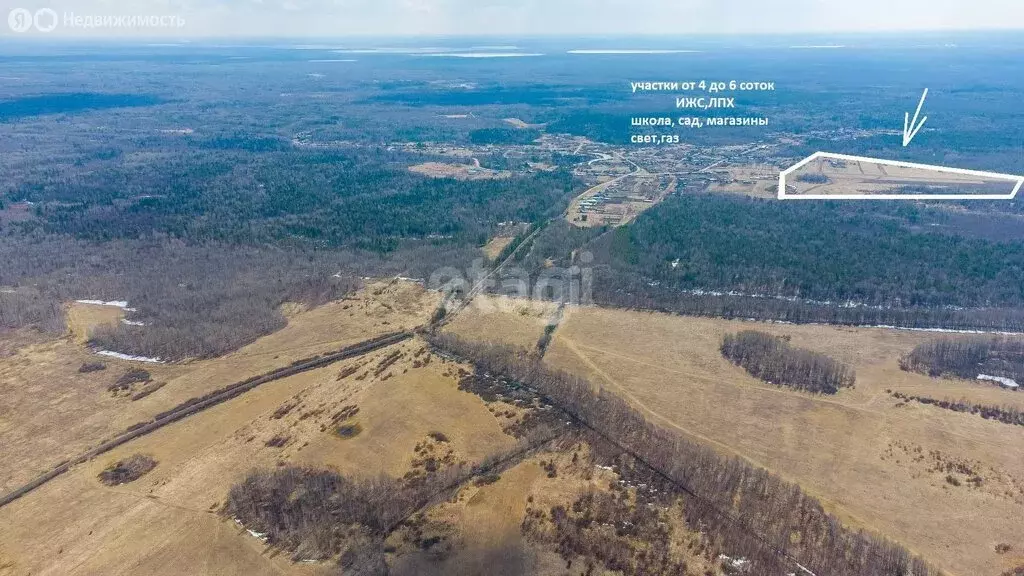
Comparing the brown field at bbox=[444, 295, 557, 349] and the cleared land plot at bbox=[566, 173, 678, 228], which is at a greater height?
the cleared land plot at bbox=[566, 173, 678, 228]

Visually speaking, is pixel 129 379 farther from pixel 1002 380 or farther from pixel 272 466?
pixel 1002 380

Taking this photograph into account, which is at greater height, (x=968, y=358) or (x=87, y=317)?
(x=87, y=317)

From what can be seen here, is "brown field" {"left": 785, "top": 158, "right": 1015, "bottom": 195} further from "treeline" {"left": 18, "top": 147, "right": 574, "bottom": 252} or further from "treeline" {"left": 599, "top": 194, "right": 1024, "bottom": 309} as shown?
"treeline" {"left": 18, "top": 147, "right": 574, "bottom": 252}

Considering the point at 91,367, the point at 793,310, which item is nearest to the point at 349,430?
the point at 91,367

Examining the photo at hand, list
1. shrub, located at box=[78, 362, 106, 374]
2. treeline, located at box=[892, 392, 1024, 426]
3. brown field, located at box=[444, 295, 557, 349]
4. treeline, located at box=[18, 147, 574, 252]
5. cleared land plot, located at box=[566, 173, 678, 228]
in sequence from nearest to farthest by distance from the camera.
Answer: treeline, located at box=[892, 392, 1024, 426]
shrub, located at box=[78, 362, 106, 374]
brown field, located at box=[444, 295, 557, 349]
treeline, located at box=[18, 147, 574, 252]
cleared land plot, located at box=[566, 173, 678, 228]

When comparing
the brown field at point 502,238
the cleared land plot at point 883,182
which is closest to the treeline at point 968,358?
the brown field at point 502,238

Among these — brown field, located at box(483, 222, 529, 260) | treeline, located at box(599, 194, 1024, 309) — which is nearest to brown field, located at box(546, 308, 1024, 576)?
treeline, located at box(599, 194, 1024, 309)

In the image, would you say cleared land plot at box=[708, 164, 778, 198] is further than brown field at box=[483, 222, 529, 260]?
Yes
